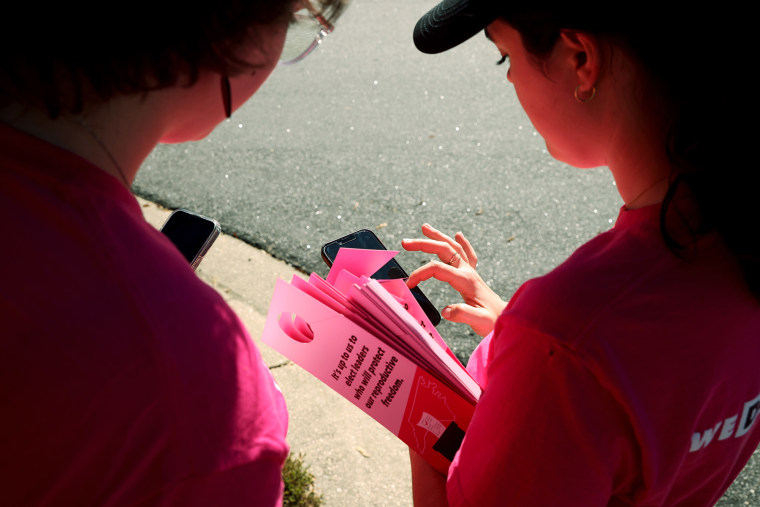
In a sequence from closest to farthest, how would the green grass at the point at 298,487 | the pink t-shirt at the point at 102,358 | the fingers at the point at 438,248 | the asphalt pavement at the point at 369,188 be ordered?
the pink t-shirt at the point at 102,358 < the fingers at the point at 438,248 < the green grass at the point at 298,487 < the asphalt pavement at the point at 369,188

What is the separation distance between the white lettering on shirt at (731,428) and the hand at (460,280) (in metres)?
0.61

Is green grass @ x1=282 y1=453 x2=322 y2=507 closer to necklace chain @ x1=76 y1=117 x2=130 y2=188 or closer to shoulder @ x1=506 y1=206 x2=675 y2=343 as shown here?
shoulder @ x1=506 y1=206 x2=675 y2=343

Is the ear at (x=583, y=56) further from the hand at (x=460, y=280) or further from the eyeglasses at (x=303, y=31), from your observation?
the hand at (x=460, y=280)

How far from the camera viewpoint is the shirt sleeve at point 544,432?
3.08 ft

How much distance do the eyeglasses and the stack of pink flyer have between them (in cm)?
41

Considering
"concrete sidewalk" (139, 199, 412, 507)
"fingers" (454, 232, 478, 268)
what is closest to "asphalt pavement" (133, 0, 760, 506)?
"concrete sidewalk" (139, 199, 412, 507)

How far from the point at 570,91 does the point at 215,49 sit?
22.9 inches

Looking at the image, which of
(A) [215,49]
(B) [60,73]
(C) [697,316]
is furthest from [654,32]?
(B) [60,73]

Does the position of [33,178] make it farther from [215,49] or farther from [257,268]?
[257,268]

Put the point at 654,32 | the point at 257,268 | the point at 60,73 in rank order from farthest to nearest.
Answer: the point at 257,268 < the point at 654,32 < the point at 60,73

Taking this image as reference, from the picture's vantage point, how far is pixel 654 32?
3.06 ft

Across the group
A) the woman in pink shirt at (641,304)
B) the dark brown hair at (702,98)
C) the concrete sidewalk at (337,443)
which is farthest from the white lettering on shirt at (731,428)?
Result: the concrete sidewalk at (337,443)

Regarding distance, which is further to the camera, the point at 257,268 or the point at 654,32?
the point at 257,268

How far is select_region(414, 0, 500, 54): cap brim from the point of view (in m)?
1.12
